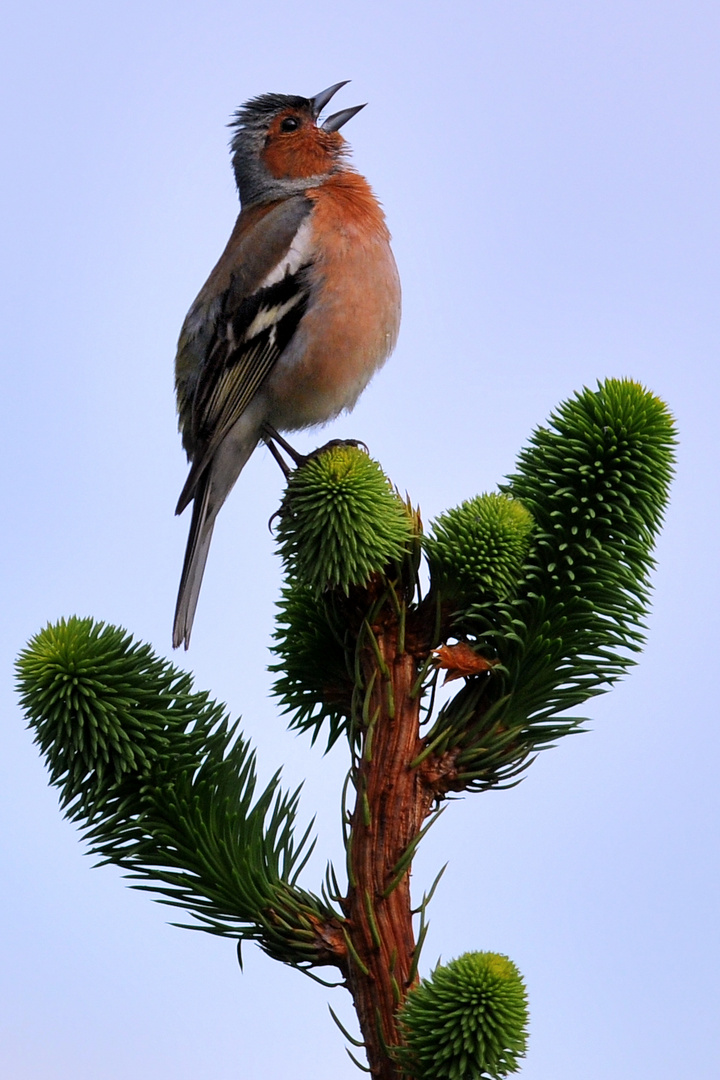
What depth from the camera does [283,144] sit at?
18.7 ft

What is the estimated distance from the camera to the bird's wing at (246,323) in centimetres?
472

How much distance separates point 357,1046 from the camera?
2.06 m

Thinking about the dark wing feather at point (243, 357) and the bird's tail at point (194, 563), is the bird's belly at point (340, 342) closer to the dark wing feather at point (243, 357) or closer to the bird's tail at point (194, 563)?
the dark wing feather at point (243, 357)

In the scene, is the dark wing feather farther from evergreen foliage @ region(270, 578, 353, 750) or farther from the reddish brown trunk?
the reddish brown trunk

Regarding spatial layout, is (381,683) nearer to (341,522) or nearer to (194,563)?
(341,522)

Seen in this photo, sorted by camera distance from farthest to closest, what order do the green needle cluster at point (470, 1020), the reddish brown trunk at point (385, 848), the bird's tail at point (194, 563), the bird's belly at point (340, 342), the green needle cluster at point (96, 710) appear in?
the bird's belly at point (340, 342) → the bird's tail at point (194, 563) → the green needle cluster at point (96, 710) → the reddish brown trunk at point (385, 848) → the green needle cluster at point (470, 1020)

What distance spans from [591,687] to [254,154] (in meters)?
4.29

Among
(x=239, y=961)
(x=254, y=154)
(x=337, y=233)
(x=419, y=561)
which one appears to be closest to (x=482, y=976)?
(x=239, y=961)

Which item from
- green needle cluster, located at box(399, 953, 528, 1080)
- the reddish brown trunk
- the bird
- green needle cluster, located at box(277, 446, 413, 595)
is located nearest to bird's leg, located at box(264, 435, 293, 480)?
the bird

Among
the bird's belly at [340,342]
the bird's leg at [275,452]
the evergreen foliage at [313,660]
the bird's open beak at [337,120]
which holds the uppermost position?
the bird's open beak at [337,120]

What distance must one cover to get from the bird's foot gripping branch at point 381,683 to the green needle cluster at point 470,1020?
0.53 feet

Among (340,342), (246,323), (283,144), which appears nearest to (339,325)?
(340,342)

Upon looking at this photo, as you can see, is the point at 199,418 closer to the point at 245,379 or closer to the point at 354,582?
the point at 245,379

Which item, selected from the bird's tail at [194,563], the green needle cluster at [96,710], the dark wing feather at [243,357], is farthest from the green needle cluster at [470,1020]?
the dark wing feather at [243,357]
